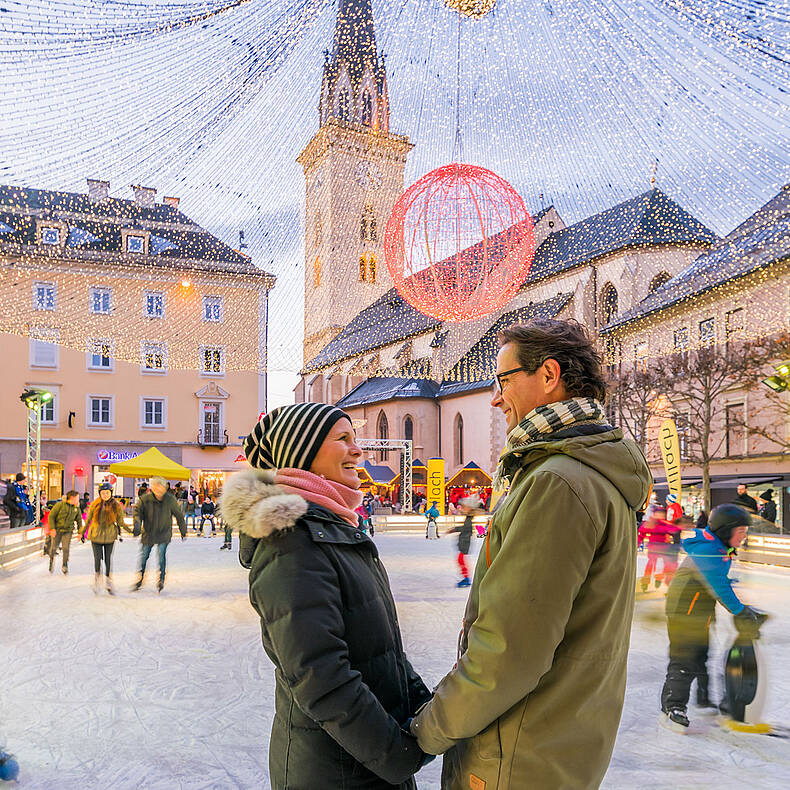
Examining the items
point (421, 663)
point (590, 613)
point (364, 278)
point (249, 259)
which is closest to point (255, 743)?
point (421, 663)

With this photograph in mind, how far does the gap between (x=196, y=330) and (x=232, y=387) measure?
2722cm

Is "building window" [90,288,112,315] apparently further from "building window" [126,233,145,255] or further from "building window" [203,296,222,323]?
"building window" [126,233,145,255]

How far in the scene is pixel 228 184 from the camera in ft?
20.7

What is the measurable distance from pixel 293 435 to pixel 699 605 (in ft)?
10.8

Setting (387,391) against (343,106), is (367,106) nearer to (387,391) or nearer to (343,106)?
(343,106)

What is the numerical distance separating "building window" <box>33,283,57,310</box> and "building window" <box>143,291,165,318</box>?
4.29ft

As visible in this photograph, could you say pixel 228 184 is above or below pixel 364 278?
below

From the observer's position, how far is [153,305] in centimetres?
1018

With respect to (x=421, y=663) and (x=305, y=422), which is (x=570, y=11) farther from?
(x=421, y=663)

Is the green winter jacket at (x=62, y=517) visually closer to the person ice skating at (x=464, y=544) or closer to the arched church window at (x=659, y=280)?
the person ice skating at (x=464, y=544)

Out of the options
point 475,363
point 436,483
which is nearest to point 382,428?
point 475,363

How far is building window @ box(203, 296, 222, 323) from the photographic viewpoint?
34.4 feet

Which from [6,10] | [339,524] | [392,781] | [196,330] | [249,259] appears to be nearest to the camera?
[392,781]

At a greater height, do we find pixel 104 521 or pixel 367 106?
pixel 367 106
